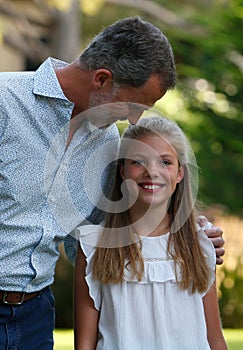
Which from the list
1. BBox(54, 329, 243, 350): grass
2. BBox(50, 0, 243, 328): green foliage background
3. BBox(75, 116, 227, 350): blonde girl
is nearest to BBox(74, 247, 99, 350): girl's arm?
BBox(75, 116, 227, 350): blonde girl

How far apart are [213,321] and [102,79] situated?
1022mm

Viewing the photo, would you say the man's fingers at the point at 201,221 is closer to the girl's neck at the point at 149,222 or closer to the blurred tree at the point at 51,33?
the girl's neck at the point at 149,222

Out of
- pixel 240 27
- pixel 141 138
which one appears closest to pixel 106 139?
pixel 141 138

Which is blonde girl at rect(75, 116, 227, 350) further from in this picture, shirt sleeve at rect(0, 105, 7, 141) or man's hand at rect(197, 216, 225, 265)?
shirt sleeve at rect(0, 105, 7, 141)

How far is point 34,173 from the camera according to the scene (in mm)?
3473

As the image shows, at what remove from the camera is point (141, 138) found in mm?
3727

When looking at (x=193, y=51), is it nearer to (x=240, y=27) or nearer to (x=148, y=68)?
(x=240, y=27)

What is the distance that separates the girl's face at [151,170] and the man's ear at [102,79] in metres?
0.31

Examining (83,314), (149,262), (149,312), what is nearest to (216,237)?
(149,262)

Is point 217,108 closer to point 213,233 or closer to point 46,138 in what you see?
point 213,233

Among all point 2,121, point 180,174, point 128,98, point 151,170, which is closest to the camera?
point 2,121

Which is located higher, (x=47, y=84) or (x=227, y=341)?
(x=47, y=84)

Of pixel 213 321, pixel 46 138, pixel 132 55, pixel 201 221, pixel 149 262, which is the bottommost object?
pixel 213 321

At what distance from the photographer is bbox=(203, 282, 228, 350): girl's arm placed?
12.0ft
